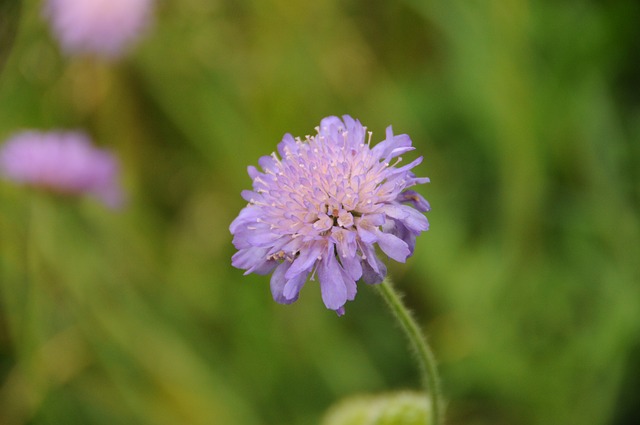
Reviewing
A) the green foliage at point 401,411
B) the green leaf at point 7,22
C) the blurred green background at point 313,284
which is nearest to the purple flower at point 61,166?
the blurred green background at point 313,284

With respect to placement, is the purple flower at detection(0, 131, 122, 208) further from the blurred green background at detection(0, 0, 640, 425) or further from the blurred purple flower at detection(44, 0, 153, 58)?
the blurred purple flower at detection(44, 0, 153, 58)

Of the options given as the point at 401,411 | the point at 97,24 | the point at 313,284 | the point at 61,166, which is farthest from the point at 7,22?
the point at 401,411

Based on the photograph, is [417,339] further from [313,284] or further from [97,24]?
[97,24]

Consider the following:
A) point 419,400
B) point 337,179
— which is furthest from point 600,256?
point 337,179

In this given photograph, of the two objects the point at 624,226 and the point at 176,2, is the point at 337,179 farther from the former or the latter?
the point at 176,2

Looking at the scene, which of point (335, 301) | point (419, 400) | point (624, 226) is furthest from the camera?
point (624, 226)
